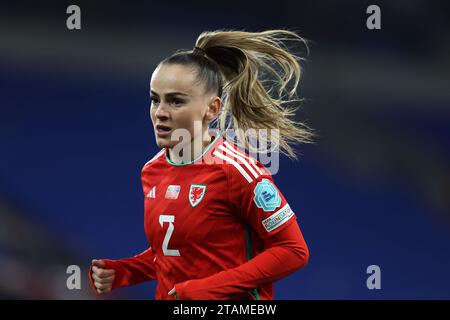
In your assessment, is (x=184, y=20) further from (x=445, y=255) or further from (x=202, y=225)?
(x=202, y=225)

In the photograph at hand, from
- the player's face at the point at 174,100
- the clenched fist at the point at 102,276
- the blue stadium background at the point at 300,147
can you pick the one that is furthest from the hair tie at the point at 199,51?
the blue stadium background at the point at 300,147

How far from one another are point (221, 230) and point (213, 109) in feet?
1.38

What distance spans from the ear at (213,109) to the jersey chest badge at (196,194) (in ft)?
0.82

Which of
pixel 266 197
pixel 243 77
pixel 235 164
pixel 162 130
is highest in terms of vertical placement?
pixel 243 77

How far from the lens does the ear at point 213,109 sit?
2.30 m

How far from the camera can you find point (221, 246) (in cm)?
215

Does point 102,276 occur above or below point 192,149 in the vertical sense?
below

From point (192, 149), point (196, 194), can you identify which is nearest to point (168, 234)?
point (196, 194)

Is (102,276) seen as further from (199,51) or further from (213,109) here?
(199,51)

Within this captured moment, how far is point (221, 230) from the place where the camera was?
2137mm

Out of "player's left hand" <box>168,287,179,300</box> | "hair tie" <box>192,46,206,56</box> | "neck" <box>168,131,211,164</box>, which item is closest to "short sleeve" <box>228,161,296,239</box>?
"neck" <box>168,131,211,164</box>

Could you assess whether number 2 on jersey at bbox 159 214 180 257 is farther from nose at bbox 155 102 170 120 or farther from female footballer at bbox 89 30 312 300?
nose at bbox 155 102 170 120

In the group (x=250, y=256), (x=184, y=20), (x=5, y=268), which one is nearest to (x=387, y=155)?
(x=184, y=20)

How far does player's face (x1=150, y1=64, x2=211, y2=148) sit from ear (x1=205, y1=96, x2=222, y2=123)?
0.05m
